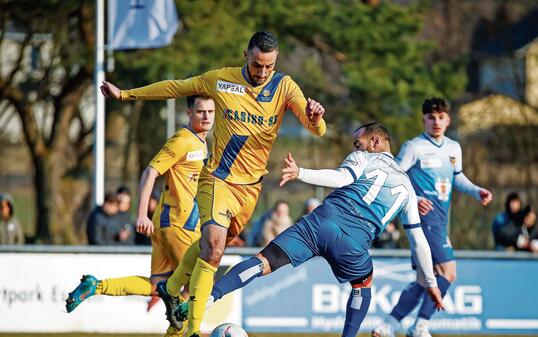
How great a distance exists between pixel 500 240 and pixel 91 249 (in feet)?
18.9

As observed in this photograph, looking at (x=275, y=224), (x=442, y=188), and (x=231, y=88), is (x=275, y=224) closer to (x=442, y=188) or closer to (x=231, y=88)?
(x=442, y=188)

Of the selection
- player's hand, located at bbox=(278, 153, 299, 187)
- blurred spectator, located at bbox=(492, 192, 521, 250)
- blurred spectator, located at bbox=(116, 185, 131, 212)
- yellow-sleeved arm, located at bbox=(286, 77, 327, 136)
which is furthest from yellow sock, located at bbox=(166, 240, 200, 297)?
blurred spectator, located at bbox=(492, 192, 521, 250)

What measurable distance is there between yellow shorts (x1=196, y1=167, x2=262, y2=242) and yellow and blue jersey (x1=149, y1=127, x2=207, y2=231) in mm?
809

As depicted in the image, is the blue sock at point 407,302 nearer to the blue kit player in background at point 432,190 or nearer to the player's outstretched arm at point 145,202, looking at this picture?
the blue kit player in background at point 432,190

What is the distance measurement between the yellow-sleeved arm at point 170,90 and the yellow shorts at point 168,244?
1.47 metres

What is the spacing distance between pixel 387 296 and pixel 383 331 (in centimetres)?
273

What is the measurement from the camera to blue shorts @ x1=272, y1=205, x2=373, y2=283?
28.8 ft

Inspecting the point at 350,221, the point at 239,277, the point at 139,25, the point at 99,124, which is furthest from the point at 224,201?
the point at 99,124

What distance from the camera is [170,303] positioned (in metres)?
9.66

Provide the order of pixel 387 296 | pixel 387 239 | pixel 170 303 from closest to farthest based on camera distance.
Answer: pixel 170 303, pixel 387 296, pixel 387 239

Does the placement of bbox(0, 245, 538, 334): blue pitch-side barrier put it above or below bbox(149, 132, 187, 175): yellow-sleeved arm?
below

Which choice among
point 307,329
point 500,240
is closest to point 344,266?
point 307,329

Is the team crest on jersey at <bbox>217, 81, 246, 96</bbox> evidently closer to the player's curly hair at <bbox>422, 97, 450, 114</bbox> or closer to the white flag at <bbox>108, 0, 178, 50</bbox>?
the player's curly hair at <bbox>422, 97, 450, 114</bbox>

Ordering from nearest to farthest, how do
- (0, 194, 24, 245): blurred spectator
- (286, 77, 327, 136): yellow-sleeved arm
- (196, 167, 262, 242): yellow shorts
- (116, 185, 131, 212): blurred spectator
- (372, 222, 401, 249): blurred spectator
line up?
(286, 77, 327, 136): yellow-sleeved arm → (196, 167, 262, 242): yellow shorts → (116, 185, 131, 212): blurred spectator → (0, 194, 24, 245): blurred spectator → (372, 222, 401, 249): blurred spectator
